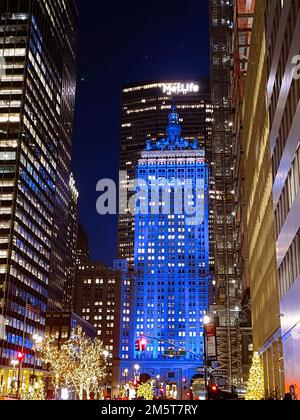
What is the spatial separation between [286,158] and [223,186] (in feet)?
208

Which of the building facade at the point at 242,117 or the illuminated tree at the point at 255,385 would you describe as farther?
the building facade at the point at 242,117

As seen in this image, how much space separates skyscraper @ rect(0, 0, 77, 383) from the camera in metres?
136

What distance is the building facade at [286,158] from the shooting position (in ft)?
114

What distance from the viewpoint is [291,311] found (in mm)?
37344

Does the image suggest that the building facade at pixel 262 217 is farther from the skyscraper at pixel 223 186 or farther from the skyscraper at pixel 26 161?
the skyscraper at pixel 26 161

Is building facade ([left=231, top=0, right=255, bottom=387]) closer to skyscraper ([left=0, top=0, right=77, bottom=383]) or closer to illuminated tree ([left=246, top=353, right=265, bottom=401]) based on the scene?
illuminated tree ([left=246, top=353, right=265, bottom=401])

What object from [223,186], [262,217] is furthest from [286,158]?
[223,186]

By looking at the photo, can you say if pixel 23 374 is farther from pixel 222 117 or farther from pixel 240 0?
pixel 240 0

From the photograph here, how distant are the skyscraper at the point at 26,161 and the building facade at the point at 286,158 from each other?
3680 inches

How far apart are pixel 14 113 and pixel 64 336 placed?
73.8 m

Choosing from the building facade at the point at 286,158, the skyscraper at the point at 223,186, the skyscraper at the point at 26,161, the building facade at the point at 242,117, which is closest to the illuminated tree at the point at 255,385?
the building facade at the point at 286,158

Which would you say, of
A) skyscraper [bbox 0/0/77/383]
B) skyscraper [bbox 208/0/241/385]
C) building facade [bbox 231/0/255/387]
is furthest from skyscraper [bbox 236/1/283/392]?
skyscraper [bbox 0/0/77/383]

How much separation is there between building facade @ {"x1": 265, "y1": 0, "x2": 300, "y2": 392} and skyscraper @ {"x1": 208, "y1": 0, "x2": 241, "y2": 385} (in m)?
43.5

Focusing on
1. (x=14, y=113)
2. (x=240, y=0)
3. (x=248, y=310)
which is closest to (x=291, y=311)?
(x=248, y=310)
